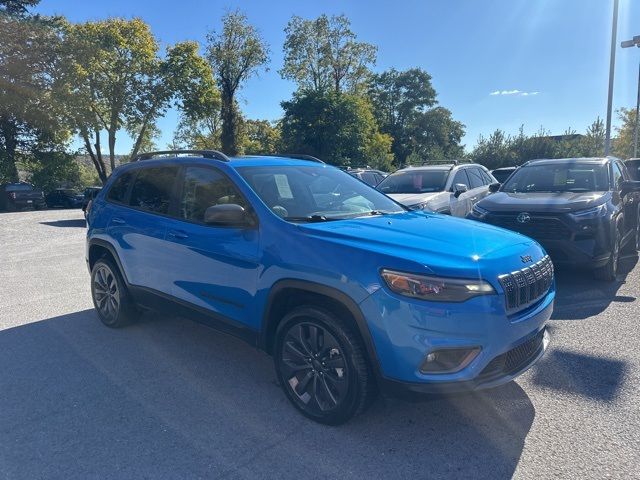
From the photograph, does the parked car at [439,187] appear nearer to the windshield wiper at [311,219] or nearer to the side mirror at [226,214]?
the windshield wiper at [311,219]

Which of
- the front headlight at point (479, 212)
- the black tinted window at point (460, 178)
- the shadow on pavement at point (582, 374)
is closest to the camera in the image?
the shadow on pavement at point (582, 374)

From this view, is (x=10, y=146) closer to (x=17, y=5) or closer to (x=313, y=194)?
(x=17, y=5)

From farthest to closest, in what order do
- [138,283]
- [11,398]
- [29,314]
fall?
[29,314] → [138,283] → [11,398]

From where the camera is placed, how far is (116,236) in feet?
15.8

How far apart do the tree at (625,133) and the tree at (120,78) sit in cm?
2962

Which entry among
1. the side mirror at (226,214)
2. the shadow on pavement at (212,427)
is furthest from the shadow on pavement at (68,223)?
the side mirror at (226,214)

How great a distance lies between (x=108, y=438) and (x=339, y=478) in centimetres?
152

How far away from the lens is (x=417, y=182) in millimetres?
9484

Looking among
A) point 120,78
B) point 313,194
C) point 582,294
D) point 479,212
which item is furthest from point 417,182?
point 120,78

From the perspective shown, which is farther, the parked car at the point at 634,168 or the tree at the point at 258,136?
the tree at the point at 258,136

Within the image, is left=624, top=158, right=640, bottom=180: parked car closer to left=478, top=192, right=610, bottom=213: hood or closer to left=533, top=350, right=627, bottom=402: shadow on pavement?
left=478, top=192, right=610, bottom=213: hood

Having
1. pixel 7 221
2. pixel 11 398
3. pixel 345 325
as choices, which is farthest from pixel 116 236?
pixel 7 221

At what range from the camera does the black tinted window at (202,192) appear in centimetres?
377

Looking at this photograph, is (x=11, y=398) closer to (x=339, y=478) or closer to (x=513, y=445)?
(x=339, y=478)
